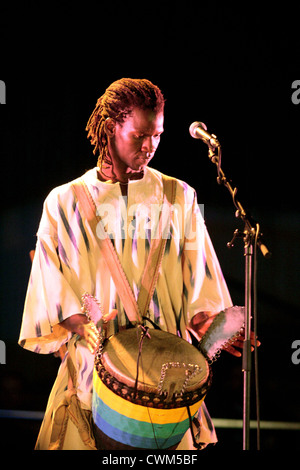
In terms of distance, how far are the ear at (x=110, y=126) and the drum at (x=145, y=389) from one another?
39.9 inches

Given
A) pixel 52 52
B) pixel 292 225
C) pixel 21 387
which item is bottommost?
pixel 21 387

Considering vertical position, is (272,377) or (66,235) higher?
(66,235)

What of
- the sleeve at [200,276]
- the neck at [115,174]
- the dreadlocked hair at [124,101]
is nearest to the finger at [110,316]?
the sleeve at [200,276]

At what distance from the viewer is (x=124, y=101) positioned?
9.84ft

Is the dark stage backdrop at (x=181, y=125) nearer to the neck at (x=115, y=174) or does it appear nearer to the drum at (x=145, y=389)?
the neck at (x=115, y=174)

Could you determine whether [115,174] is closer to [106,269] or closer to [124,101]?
[124,101]

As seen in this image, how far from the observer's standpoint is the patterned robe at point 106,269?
112 inches

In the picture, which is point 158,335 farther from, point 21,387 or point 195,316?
point 21,387

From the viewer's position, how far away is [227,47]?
3.49 meters

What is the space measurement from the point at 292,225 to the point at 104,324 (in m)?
1.35

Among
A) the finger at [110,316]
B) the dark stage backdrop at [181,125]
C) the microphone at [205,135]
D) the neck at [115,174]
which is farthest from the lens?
the dark stage backdrop at [181,125]

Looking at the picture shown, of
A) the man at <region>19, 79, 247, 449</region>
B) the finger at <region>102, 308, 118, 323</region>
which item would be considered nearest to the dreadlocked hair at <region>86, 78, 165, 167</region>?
the man at <region>19, 79, 247, 449</region>
